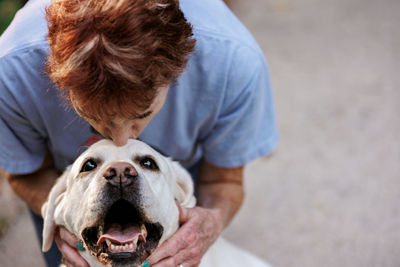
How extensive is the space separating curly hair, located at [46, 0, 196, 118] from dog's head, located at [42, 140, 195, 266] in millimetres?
226

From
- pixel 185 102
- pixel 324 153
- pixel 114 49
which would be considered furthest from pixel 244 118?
pixel 324 153

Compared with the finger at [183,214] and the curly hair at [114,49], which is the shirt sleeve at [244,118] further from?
the curly hair at [114,49]

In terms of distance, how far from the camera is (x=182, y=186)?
5.26 feet

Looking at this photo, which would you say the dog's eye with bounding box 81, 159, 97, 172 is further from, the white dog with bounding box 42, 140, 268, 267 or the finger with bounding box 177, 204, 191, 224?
the finger with bounding box 177, 204, 191, 224

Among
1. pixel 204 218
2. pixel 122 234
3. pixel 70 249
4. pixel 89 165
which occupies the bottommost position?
pixel 204 218

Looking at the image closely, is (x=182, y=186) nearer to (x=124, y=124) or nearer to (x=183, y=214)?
(x=183, y=214)

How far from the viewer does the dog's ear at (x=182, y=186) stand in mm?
1553

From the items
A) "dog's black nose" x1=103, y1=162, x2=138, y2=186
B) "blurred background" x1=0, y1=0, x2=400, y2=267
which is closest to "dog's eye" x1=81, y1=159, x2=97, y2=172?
"dog's black nose" x1=103, y1=162, x2=138, y2=186

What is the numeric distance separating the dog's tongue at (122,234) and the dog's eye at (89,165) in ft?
0.60

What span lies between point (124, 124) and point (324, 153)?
2.18 m

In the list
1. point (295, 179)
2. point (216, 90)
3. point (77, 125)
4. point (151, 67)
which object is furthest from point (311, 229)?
point (151, 67)

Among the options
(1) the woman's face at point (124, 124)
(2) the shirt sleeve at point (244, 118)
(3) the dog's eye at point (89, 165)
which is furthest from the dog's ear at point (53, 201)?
(2) the shirt sleeve at point (244, 118)

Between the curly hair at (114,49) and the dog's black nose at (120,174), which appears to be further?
the dog's black nose at (120,174)

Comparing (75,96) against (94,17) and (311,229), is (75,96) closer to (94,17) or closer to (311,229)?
(94,17)
